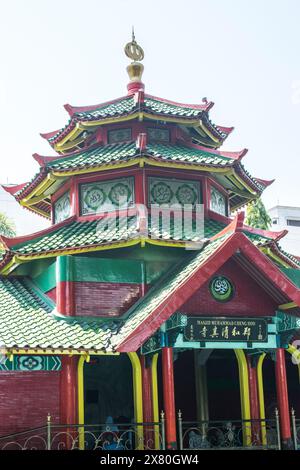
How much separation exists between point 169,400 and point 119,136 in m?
8.80

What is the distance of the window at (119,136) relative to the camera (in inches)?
776

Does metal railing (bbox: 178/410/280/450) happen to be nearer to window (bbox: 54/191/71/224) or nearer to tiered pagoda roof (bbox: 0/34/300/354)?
tiered pagoda roof (bbox: 0/34/300/354)

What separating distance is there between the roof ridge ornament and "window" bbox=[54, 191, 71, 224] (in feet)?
15.5

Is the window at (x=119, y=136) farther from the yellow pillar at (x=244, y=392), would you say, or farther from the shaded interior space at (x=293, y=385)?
the shaded interior space at (x=293, y=385)

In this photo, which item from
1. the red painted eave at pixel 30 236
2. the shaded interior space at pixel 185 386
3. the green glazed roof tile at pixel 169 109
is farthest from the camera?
the green glazed roof tile at pixel 169 109

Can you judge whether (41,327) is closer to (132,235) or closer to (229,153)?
(132,235)

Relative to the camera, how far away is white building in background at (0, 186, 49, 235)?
195 ft

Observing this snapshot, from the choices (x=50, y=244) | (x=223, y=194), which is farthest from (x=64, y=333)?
(x=223, y=194)

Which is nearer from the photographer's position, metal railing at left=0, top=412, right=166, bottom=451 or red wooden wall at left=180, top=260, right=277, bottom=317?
metal railing at left=0, top=412, right=166, bottom=451

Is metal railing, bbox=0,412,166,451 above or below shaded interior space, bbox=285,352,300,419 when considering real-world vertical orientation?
below

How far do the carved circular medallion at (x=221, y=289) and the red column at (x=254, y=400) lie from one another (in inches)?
83.1

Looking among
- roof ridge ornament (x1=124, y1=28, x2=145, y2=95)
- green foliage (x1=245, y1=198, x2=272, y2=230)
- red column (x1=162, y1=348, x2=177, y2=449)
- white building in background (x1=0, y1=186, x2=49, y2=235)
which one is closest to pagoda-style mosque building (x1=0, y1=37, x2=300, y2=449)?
red column (x1=162, y1=348, x2=177, y2=449)

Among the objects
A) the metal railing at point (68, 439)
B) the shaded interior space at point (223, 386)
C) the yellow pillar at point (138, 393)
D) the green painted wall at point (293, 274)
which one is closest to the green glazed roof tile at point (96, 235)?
the green painted wall at point (293, 274)
